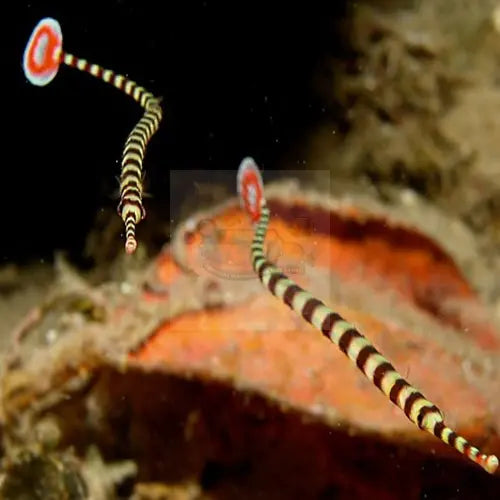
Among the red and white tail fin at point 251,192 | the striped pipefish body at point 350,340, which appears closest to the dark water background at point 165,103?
the red and white tail fin at point 251,192

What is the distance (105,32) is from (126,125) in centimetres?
43

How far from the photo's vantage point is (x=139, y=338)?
7.36ft

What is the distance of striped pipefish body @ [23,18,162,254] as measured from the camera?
1743mm

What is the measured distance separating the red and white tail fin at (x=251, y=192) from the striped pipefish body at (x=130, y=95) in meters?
0.56

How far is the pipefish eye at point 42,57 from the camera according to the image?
2.07m

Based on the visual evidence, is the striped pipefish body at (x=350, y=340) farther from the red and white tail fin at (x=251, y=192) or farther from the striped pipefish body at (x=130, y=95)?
the striped pipefish body at (x=130, y=95)

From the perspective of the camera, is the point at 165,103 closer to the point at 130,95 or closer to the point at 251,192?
the point at 130,95

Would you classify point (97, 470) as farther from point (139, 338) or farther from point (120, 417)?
point (139, 338)

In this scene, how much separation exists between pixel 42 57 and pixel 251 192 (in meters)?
1.09

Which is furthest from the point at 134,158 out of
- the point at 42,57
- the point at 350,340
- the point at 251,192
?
the point at 251,192

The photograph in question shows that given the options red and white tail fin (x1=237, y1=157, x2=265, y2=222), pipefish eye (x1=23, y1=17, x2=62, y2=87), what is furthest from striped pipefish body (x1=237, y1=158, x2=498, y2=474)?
pipefish eye (x1=23, y1=17, x2=62, y2=87)

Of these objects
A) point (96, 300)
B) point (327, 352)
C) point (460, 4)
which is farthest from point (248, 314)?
point (460, 4)

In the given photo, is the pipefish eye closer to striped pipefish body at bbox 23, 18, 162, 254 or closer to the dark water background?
striped pipefish body at bbox 23, 18, 162, 254

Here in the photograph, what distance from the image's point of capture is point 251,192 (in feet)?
9.39
